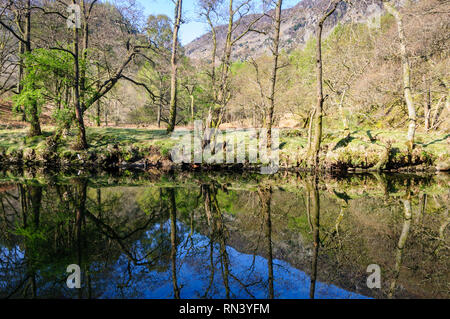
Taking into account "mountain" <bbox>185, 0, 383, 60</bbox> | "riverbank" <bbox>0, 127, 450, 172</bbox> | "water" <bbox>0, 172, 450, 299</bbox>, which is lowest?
"water" <bbox>0, 172, 450, 299</bbox>

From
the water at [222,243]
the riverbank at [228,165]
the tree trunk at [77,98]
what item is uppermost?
the tree trunk at [77,98]

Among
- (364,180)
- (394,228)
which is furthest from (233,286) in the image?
(364,180)

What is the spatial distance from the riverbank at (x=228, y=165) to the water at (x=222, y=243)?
5.88m

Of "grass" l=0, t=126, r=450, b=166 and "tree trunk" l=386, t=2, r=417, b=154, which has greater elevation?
"tree trunk" l=386, t=2, r=417, b=154

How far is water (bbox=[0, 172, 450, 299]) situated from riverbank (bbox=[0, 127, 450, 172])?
19.3 ft

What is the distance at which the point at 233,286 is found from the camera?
10.2ft

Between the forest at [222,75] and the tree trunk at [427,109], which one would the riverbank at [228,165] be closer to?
the forest at [222,75]

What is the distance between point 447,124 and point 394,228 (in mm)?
19358

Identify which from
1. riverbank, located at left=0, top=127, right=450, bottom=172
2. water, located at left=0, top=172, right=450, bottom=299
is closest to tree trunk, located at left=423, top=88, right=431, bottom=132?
riverbank, located at left=0, top=127, right=450, bottom=172

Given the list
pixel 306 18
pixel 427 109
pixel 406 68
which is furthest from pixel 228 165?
pixel 427 109

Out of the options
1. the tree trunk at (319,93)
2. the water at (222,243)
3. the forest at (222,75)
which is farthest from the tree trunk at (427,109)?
the water at (222,243)

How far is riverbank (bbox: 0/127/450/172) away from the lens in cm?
1317

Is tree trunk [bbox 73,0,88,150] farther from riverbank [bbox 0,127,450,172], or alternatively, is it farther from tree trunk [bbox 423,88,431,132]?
tree trunk [bbox 423,88,431,132]

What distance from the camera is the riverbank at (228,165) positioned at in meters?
13.2
